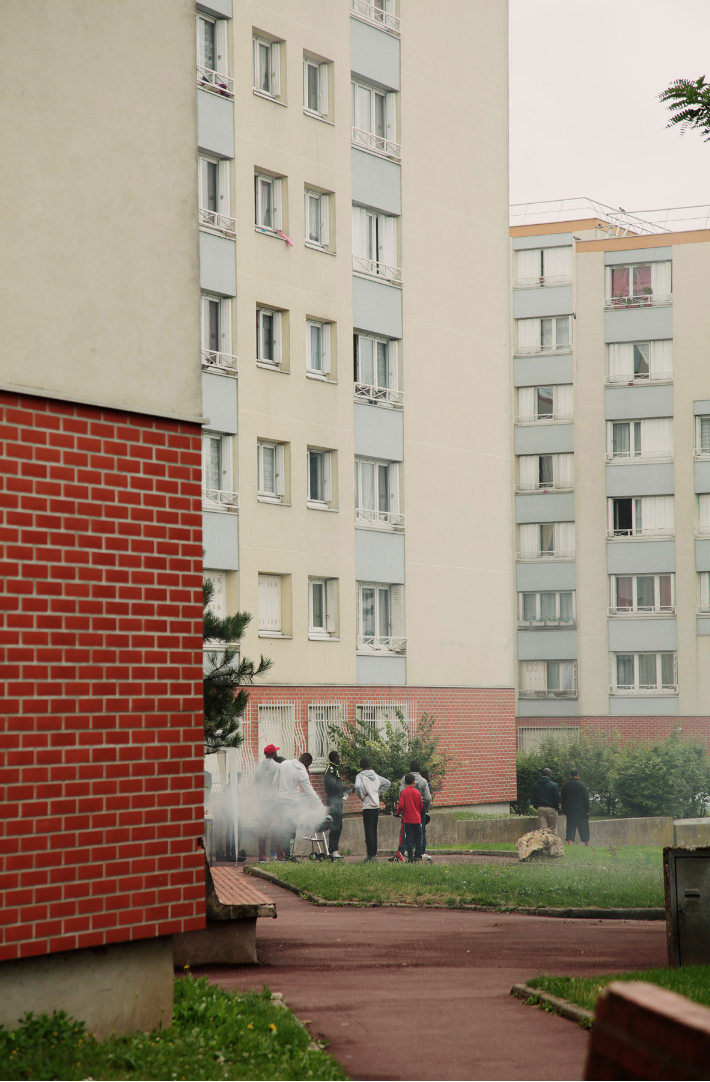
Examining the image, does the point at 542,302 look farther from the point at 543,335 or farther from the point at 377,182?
the point at 377,182

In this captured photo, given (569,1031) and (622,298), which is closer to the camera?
(569,1031)

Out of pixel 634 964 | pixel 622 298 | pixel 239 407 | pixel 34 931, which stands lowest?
pixel 634 964

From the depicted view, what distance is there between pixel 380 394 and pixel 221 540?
282 inches

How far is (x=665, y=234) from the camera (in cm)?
5072

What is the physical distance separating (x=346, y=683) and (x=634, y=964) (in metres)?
21.3

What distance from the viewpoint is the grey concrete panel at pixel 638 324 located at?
50.2 meters

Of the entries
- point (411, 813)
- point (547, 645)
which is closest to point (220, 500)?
point (411, 813)

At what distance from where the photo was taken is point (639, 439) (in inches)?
1981

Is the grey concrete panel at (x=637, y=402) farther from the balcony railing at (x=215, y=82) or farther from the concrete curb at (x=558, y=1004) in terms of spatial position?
the concrete curb at (x=558, y=1004)

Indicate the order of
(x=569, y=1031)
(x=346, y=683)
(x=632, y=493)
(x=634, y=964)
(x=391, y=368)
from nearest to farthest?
(x=569, y=1031), (x=634, y=964), (x=346, y=683), (x=391, y=368), (x=632, y=493)

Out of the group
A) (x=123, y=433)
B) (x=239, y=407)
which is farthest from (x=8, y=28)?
(x=239, y=407)

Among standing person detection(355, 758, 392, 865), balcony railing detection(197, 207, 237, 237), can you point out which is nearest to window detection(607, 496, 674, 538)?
balcony railing detection(197, 207, 237, 237)

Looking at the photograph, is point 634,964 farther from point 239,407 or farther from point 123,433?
point 239,407

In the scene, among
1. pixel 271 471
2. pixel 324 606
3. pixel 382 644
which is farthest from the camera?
pixel 382 644
